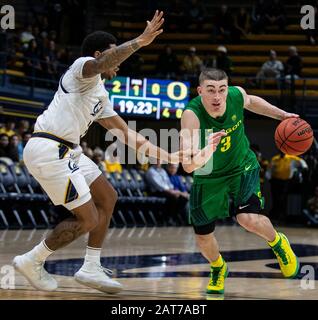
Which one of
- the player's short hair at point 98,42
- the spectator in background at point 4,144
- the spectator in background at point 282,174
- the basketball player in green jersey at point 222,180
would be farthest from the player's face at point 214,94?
the spectator in background at point 282,174

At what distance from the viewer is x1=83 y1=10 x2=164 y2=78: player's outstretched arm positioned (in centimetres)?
581

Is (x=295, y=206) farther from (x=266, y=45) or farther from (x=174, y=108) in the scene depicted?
(x=266, y=45)

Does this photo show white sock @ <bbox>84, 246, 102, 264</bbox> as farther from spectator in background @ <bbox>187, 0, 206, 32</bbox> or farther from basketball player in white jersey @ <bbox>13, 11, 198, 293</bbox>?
spectator in background @ <bbox>187, 0, 206, 32</bbox>

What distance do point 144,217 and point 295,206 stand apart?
12.4 feet

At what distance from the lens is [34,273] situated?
6.34 m

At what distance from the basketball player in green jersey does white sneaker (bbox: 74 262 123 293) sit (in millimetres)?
768

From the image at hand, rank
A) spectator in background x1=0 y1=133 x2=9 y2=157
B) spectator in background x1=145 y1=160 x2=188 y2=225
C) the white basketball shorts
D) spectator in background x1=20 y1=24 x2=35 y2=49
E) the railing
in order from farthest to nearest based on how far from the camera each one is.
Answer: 1. spectator in background x1=20 y1=24 x2=35 y2=49
2. the railing
3. spectator in background x1=145 y1=160 x2=188 y2=225
4. spectator in background x1=0 y1=133 x2=9 y2=157
5. the white basketball shorts

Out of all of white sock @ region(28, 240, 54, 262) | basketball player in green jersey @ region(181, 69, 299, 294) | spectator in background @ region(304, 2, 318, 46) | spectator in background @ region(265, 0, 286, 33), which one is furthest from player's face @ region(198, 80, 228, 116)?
spectator in background @ region(265, 0, 286, 33)

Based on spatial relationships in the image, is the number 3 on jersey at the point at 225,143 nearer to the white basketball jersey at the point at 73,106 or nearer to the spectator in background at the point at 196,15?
the white basketball jersey at the point at 73,106

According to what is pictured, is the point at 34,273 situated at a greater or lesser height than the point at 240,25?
lesser

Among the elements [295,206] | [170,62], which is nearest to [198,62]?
[170,62]

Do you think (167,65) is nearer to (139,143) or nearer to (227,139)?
(227,139)

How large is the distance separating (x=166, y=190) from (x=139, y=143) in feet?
34.5

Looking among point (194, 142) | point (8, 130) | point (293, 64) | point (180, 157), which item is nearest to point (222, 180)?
point (194, 142)
